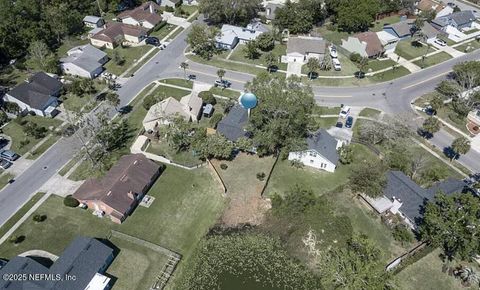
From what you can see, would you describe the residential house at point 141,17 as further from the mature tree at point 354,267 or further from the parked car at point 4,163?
the mature tree at point 354,267

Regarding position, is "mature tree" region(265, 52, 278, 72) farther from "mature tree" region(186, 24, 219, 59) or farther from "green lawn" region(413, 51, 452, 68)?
"green lawn" region(413, 51, 452, 68)

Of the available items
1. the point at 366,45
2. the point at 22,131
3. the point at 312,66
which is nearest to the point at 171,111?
the point at 22,131

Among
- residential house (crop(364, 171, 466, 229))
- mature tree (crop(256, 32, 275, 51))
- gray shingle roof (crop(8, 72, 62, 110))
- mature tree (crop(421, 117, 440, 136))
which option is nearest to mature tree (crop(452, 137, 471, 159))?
mature tree (crop(421, 117, 440, 136))

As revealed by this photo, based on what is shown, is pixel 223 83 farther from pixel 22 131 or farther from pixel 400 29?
pixel 400 29

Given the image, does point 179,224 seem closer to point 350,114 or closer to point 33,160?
point 33,160

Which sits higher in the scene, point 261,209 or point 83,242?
point 83,242

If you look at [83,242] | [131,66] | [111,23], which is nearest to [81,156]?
[83,242]

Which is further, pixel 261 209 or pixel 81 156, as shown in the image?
pixel 81 156
